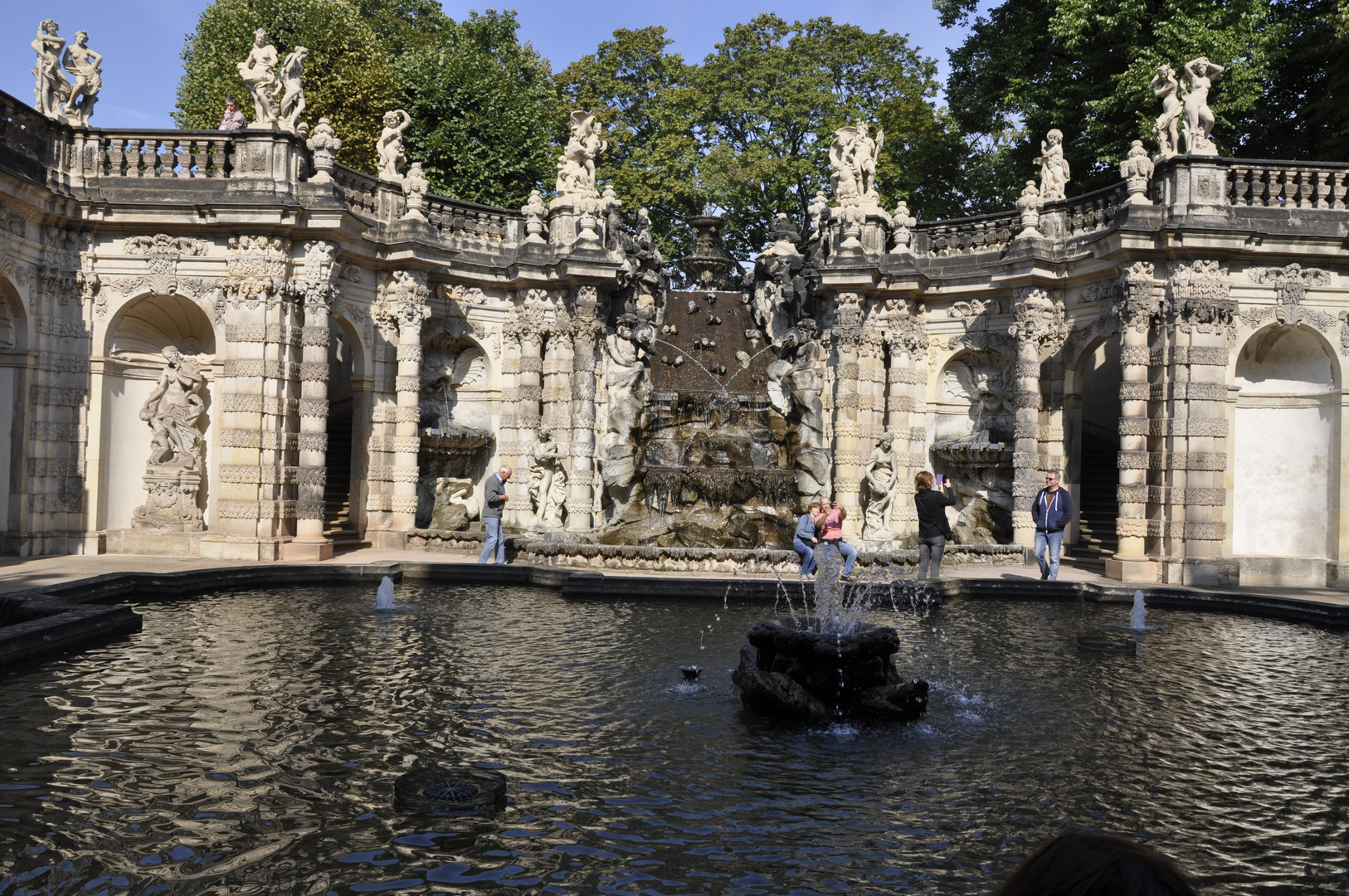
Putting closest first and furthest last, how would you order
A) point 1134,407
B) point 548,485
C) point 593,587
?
point 593,587 < point 1134,407 < point 548,485

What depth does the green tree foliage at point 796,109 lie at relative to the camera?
33094 millimetres

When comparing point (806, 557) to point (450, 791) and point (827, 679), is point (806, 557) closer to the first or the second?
point (827, 679)

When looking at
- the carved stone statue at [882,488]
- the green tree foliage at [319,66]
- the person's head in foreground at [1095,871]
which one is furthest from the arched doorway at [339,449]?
the person's head in foreground at [1095,871]

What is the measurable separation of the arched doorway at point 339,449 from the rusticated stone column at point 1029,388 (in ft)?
46.0

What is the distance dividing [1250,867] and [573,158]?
20.4 meters

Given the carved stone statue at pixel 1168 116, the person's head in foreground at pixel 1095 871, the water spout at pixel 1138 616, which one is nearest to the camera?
the person's head in foreground at pixel 1095 871

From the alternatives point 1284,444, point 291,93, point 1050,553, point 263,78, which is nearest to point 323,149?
point 291,93

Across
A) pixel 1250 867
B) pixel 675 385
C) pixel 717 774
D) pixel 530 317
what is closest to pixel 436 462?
pixel 530 317

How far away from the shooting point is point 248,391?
17844 millimetres

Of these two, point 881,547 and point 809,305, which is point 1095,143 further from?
point 881,547

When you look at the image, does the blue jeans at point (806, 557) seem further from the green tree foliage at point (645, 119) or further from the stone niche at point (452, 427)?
the green tree foliage at point (645, 119)

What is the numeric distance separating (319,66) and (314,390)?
15392 millimetres

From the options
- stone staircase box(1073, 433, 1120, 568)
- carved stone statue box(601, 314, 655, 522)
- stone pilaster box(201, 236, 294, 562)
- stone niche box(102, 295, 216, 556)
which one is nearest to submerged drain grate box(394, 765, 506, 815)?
stone pilaster box(201, 236, 294, 562)

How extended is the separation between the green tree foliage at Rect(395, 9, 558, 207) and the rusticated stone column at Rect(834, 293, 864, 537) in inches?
555
